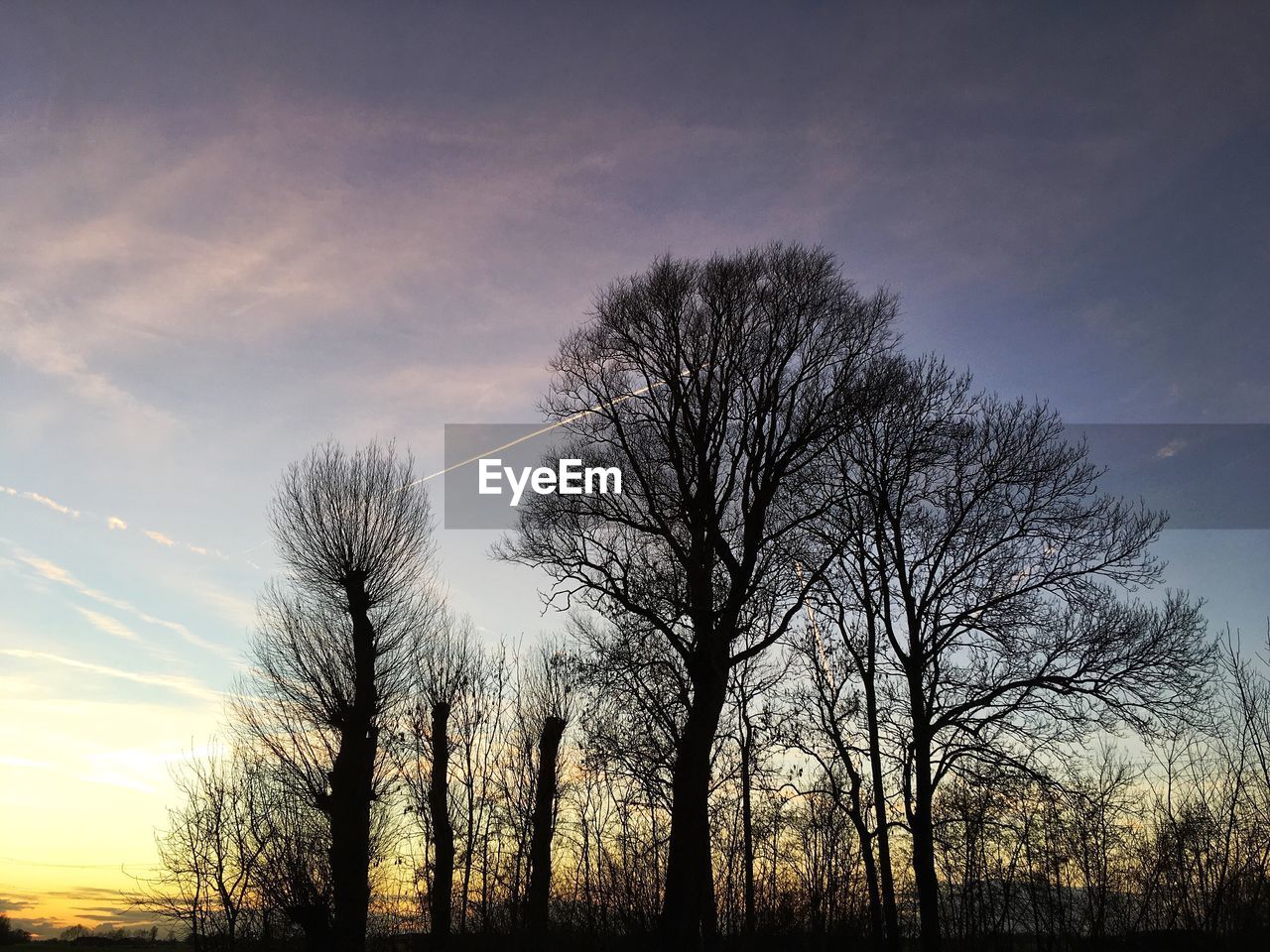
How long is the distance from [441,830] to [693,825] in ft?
27.9

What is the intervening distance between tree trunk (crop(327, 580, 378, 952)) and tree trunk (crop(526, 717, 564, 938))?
11.5 ft

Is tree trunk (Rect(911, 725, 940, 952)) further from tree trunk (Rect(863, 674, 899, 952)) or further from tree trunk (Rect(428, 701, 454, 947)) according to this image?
tree trunk (Rect(428, 701, 454, 947))

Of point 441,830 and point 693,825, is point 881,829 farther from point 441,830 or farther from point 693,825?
point 441,830

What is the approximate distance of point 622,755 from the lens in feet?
54.9

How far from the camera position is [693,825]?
14930 mm

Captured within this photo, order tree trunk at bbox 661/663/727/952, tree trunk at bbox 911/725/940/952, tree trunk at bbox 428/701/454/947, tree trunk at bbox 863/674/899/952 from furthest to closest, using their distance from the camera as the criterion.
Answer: tree trunk at bbox 428/701/454/947 < tree trunk at bbox 863/674/899/952 < tree trunk at bbox 911/725/940/952 < tree trunk at bbox 661/663/727/952

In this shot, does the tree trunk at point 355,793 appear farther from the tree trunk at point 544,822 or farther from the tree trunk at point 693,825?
the tree trunk at point 693,825

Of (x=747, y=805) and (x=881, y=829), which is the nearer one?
(x=881, y=829)

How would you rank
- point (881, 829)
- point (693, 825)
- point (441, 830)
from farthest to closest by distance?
1. point (441, 830)
2. point (881, 829)
3. point (693, 825)

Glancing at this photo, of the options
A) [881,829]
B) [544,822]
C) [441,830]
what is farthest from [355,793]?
[881,829]

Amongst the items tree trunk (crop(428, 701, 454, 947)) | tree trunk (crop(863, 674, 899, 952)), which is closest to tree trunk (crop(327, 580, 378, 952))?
tree trunk (crop(428, 701, 454, 947))

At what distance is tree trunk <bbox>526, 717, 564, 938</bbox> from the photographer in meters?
17.6

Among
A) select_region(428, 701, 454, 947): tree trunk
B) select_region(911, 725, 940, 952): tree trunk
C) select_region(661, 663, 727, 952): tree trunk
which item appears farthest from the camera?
select_region(428, 701, 454, 947): tree trunk

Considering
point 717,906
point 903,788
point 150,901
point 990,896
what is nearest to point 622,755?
point 717,906
